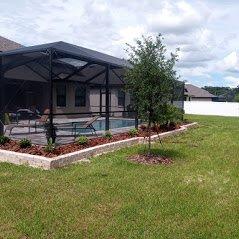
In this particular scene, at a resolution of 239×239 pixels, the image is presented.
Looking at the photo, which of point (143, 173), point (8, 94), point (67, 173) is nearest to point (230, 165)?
point (143, 173)

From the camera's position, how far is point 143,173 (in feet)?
30.6

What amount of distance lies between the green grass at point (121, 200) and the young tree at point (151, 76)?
5.83 ft

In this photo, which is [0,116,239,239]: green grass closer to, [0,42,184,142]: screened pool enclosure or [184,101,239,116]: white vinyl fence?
[0,42,184,142]: screened pool enclosure

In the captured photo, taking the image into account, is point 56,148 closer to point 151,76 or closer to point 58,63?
point 151,76

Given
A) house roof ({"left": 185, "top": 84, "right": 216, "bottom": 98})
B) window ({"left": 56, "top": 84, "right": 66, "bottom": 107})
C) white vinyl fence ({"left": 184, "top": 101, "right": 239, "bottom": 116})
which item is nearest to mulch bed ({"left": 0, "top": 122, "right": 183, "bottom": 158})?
window ({"left": 56, "top": 84, "right": 66, "bottom": 107})

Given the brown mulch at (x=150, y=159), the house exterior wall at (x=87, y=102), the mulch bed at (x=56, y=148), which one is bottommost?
the brown mulch at (x=150, y=159)

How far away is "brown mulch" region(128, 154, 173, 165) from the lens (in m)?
10.7

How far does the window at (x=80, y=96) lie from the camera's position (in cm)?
2876

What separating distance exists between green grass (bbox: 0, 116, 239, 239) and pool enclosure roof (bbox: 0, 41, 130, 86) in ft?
12.8

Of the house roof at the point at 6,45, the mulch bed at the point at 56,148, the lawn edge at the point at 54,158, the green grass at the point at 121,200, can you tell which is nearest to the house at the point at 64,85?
the house roof at the point at 6,45

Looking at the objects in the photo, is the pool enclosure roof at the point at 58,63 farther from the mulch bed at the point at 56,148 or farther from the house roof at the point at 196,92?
the house roof at the point at 196,92

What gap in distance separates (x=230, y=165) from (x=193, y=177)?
6.64ft

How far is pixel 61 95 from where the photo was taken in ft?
89.5

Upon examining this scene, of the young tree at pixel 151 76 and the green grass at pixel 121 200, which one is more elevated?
Answer: the young tree at pixel 151 76
